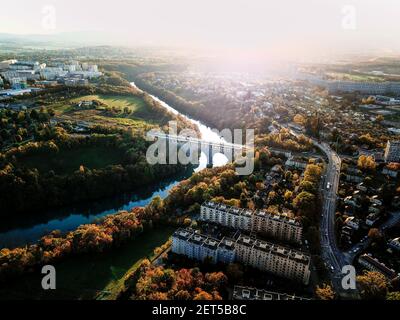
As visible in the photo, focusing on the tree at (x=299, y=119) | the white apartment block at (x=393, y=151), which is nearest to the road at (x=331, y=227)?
the white apartment block at (x=393, y=151)

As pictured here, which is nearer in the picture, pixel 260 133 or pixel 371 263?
pixel 371 263

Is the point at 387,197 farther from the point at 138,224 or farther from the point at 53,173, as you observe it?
the point at 53,173

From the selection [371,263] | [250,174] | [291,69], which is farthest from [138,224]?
[291,69]

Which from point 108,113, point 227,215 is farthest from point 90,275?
point 108,113

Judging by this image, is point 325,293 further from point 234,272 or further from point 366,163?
point 366,163

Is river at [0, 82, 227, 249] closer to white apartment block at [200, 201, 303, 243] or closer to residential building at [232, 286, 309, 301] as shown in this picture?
white apartment block at [200, 201, 303, 243]

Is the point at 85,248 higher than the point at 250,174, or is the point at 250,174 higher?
the point at 250,174

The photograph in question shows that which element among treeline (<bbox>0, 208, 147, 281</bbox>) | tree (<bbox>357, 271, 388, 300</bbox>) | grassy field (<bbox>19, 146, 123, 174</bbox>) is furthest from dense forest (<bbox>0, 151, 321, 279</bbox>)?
grassy field (<bbox>19, 146, 123, 174</bbox>)
